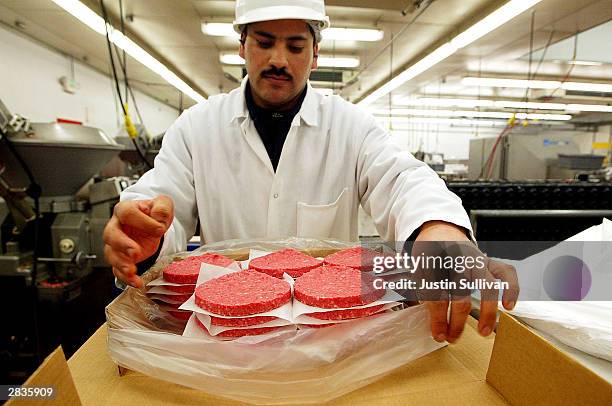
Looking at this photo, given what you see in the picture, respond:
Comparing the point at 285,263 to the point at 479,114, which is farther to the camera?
the point at 479,114

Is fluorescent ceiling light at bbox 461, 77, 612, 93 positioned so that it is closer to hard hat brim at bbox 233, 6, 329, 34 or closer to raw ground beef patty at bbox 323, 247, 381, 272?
hard hat brim at bbox 233, 6, 329, 34

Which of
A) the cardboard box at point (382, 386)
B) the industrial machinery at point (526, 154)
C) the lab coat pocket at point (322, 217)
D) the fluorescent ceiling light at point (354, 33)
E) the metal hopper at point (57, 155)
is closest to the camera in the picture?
the cardboard box at point (382, 386)

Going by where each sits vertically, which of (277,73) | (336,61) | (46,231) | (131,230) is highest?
(336,61)

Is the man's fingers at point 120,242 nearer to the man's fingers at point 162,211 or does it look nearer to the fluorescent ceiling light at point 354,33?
the man's fingers at point 162,211

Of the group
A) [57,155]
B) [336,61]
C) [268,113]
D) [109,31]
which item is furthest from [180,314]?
[336,61]

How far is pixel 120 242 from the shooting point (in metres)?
0.72

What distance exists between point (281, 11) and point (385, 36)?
15.2 feet

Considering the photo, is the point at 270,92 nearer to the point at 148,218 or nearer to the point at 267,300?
the point at 148,218

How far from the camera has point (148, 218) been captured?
0.73 meters

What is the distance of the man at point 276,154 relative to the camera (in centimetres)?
125

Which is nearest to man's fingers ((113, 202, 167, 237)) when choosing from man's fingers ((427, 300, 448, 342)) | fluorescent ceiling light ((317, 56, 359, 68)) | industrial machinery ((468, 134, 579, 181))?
man's fingers ((427, 300, 448, 342))

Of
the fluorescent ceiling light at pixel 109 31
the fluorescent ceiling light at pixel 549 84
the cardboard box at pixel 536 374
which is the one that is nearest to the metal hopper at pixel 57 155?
the fluorescent ceiling light at pixel 109 31

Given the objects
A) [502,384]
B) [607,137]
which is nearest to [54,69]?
[502,384]

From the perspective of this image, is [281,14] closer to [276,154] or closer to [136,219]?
[276,154]
